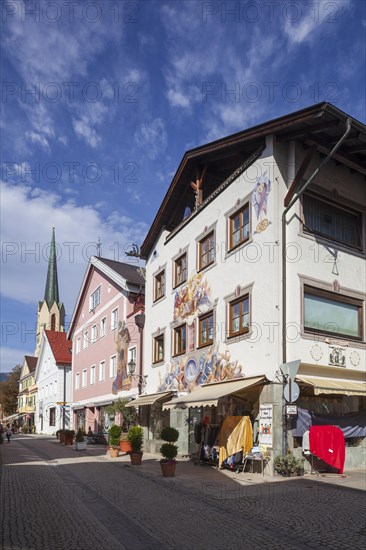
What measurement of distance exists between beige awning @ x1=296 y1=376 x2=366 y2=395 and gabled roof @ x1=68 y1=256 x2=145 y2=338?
15046 millimetres

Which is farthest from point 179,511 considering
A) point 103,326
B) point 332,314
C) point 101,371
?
point 103,326

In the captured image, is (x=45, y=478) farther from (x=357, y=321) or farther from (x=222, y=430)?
(x=357, y=321)

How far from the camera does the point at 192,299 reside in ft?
71.4

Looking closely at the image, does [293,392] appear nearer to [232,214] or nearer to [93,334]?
[232,214]

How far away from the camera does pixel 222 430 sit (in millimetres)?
17062

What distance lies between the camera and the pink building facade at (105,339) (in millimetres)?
29750

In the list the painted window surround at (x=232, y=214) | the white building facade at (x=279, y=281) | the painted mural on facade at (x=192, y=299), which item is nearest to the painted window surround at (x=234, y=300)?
the white building facade at (x=279, y=281)

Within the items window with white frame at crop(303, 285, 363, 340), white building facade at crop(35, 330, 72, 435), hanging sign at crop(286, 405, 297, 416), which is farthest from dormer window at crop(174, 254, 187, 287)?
white building facade at crop(35, 330, 72, 435)

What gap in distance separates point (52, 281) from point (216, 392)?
82234 mm

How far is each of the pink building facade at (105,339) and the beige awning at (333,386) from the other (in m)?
12.3

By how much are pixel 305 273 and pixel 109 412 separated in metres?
15.5

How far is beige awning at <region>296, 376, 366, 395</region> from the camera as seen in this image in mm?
15234

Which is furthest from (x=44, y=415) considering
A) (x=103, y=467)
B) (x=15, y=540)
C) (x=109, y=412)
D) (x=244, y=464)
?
(x=15, y=540)

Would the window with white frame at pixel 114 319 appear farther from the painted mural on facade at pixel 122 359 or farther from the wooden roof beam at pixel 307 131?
the wooden roof beam at pixel 307 131
